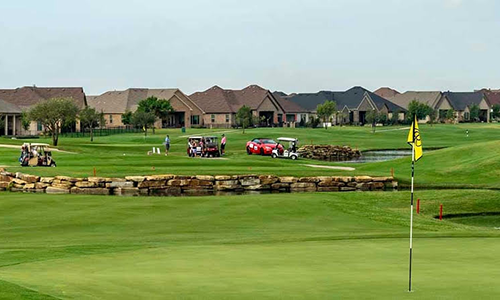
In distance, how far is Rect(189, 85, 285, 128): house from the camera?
141500 millimetres

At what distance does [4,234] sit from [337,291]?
1458 centimetres

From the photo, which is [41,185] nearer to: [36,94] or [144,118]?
[144,118]

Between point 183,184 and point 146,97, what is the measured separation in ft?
330

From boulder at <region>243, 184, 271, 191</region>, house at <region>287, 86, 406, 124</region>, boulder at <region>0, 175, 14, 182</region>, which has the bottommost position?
boulder at <region>243, 184, 271, 191</region>

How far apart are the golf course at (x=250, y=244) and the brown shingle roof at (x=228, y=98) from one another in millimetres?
93656

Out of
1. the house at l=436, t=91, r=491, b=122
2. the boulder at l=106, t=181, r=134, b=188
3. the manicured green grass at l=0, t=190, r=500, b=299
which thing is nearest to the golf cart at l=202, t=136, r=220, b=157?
the boulder at l=106, t=181, r=134, b=188

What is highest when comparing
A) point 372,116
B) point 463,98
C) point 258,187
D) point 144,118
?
point 463,98

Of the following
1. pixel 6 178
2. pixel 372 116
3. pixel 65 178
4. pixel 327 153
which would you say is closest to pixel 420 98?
pixel 372 116

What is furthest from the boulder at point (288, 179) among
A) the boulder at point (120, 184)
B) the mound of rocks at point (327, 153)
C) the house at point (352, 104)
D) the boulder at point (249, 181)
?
the house at point (352, 104)

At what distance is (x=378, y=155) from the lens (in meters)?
83.4

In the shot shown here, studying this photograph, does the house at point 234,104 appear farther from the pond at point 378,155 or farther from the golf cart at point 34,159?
the golf cart at point 34,159

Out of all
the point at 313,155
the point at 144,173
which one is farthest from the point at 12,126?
the point at 144,173

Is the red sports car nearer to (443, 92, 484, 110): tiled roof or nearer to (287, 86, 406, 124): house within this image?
(287, 86, 406, 124): house

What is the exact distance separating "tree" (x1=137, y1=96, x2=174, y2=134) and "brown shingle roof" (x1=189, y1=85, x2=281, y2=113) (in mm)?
15530
